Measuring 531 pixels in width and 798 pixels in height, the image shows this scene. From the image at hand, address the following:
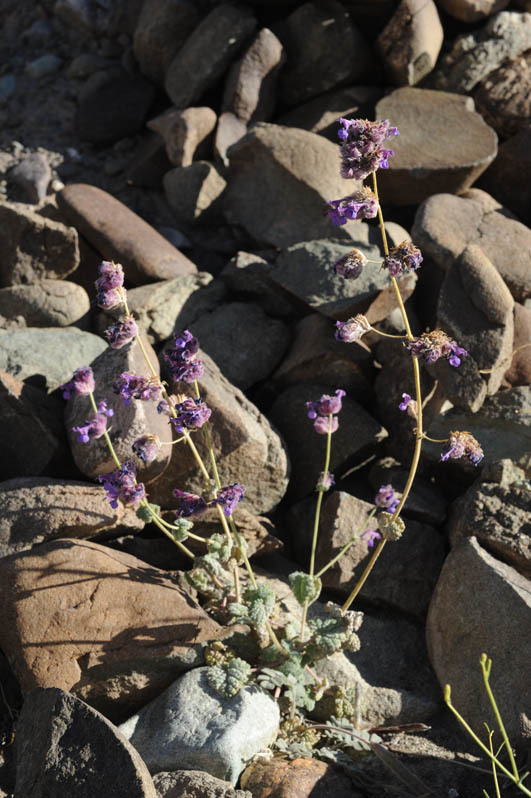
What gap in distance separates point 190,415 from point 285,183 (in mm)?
2346

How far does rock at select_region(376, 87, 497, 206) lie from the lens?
15.1ft

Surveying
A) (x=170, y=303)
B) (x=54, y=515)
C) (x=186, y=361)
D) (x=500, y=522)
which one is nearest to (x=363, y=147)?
(x=186, y=361)

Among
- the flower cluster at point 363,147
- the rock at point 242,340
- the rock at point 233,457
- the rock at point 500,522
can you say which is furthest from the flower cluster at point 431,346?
the rock at point 242,340

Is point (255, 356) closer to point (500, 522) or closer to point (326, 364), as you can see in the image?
point (326, 364)

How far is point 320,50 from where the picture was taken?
5090 millimetres

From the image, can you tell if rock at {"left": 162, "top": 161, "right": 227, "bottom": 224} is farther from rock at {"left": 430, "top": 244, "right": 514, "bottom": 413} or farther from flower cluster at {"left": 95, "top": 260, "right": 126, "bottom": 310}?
flower cluster at {"left": 95, "top": 260, "right": 126, "bottom": 310}

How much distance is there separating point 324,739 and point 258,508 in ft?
3.34

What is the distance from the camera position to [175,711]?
2.93 meters

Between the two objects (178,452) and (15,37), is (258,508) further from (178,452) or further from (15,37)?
(15,37)

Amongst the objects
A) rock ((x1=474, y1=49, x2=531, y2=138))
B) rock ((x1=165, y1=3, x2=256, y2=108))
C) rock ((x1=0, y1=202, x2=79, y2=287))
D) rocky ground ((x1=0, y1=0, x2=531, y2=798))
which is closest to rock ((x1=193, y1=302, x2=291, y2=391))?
rocky ground ((x1=0, y1=0, x2=531, y2=798))

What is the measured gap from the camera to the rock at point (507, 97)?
16.3 ft

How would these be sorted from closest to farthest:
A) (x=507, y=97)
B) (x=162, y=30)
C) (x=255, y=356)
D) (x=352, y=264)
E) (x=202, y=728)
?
(x=352, y=264) < (x=202, y=728) < (x=255, y=356) < (x=507, y=97) < (x=162, y=30)

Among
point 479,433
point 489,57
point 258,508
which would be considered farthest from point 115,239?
point 489,57

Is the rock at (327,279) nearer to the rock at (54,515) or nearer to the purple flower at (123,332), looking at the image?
the rock at (54,515)
